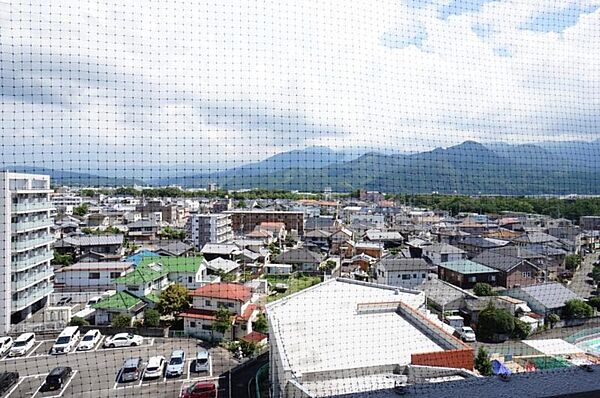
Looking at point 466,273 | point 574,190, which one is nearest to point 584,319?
point 466,273

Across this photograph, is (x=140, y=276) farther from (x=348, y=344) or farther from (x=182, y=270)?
(x=348, y=344)

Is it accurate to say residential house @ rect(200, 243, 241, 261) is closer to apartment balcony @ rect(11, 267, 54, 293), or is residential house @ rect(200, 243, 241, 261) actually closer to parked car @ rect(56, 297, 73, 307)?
parked car @ rect(56, 297, 73, 307)

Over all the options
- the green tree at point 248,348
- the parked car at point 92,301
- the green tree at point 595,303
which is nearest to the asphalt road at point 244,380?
the green tree at point 248,348

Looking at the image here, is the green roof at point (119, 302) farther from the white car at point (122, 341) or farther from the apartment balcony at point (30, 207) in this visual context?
the apartment balcony at point (30, 207)

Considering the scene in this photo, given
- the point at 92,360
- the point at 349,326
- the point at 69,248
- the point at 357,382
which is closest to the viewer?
the point at 357,382

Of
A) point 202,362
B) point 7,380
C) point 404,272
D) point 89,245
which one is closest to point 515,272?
point 404,272

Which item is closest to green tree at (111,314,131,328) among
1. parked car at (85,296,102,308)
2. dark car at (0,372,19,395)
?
parked car at (85,296,102,308)

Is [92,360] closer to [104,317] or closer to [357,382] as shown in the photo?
[104,317]
